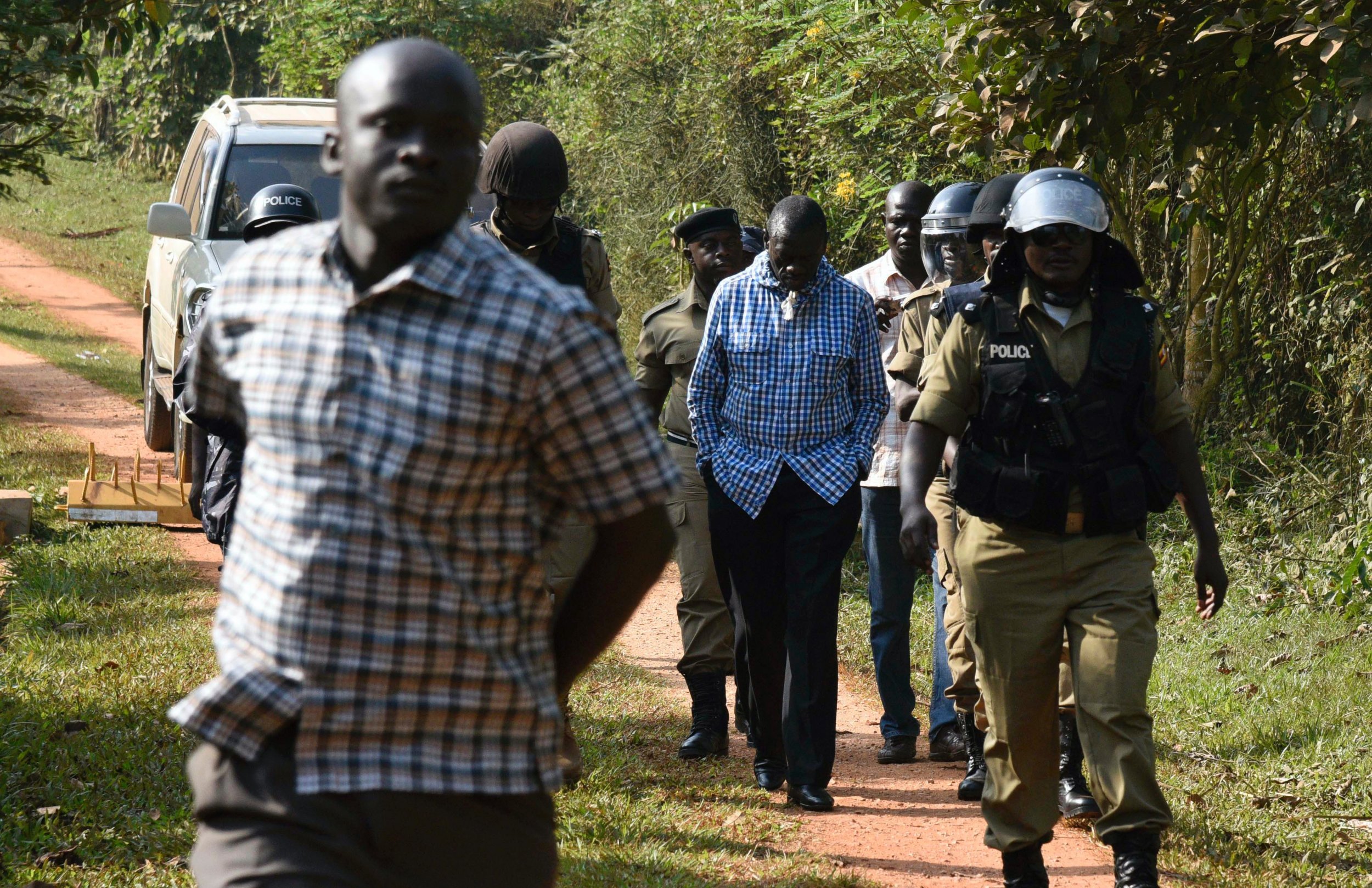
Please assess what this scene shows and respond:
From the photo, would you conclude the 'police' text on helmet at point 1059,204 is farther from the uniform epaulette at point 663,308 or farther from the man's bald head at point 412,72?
the man's bald head at point 412,72

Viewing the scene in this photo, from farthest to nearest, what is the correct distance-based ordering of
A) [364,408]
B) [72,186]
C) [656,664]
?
[72,186] < [656,664] < [364,408]

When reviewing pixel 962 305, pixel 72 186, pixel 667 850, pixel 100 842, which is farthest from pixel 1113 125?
pixel 72 186

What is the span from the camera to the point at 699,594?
6465 millimetres

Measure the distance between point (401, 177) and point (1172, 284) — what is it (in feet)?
33.2

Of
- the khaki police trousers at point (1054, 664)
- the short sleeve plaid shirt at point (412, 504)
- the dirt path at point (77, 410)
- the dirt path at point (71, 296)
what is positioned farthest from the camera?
the dirt path at point (71, 296)

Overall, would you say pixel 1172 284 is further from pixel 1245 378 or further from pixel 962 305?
pixel 962 305

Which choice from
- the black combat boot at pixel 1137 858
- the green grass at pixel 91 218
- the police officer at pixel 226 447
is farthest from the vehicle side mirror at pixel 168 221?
the green grass at pixel 91 218

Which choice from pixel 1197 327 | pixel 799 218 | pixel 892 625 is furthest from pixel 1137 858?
pixel 1197 327

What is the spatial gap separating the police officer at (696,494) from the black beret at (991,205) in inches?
41.7

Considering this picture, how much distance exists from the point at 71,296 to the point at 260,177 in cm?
1375

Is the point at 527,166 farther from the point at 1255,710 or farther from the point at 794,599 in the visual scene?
the point at 1255,710

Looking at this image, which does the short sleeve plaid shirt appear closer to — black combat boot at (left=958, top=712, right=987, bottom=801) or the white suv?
black combat boot at (left=958, top=712, right=987, bottom=801)

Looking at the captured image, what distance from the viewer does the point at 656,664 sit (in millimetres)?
8203

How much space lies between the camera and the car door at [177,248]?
1013cm
